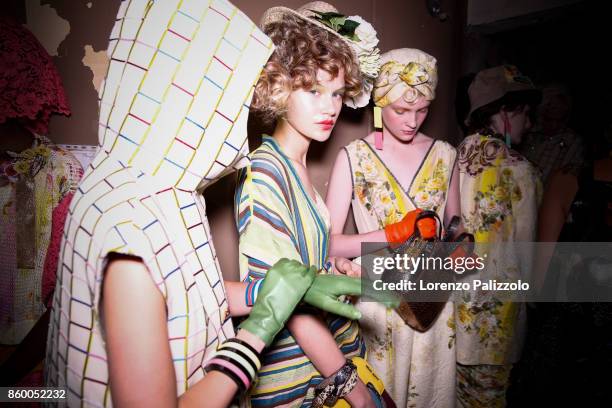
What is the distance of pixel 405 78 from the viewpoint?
4.85ft

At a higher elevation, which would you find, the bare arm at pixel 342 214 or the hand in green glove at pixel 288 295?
the bare arm at pixel 342 214

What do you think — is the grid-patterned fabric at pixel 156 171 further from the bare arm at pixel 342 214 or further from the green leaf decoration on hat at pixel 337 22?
the bare arm at pixel 342 214

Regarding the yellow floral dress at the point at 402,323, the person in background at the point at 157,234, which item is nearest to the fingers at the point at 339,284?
the person in background at the point at 157,234

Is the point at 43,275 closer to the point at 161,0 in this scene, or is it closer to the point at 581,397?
the point at 161,0

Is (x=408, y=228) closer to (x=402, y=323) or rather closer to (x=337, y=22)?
(x=402, y=323)

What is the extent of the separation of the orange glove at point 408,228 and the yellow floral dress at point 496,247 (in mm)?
570

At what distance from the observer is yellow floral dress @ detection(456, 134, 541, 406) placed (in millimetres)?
1765

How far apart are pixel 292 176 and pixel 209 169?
43 cm

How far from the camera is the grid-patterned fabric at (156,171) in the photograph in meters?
0.65

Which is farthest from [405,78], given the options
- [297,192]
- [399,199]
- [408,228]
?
[297,192]

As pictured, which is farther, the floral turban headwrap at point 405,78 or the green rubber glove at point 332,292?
the floral turban headwrap at point 405,78

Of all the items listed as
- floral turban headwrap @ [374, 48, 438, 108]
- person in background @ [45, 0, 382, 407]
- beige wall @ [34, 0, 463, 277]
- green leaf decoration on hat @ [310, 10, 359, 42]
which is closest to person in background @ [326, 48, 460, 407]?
floral turban headwrap @ [374, 48, 438, 108]

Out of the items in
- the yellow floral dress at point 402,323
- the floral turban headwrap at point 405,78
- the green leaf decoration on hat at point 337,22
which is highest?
the green leaf decoration on hat at point 337,22

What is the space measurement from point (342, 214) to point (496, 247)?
869 millimetres
